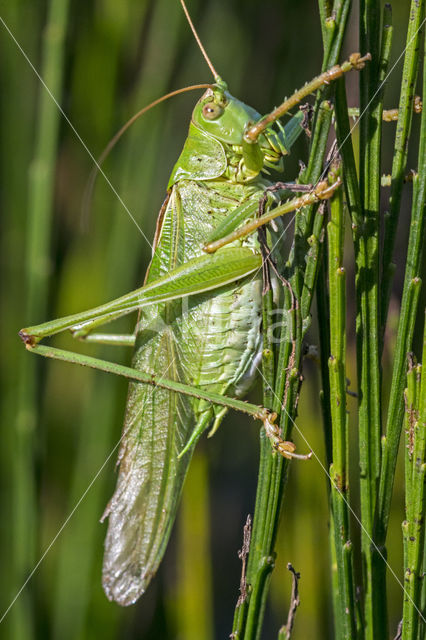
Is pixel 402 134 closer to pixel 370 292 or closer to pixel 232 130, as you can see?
pixel 370 292

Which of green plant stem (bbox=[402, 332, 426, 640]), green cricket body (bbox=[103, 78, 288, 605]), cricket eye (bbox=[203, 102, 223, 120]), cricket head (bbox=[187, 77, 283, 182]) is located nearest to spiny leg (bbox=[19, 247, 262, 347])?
green cricket body (bbox=[103, 78, 288, 605])

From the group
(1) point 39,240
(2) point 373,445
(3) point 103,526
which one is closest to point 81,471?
(3) point 103,526

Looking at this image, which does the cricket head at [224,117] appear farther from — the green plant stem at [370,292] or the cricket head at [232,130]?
the green plant stem at [370,292]

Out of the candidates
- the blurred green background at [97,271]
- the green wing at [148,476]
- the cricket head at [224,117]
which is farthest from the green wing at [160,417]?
the blurred green background at [97,271]

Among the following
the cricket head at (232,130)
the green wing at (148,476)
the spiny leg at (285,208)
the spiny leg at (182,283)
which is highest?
the cricket head at (232,130)

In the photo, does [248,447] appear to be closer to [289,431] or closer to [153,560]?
[153,560]
